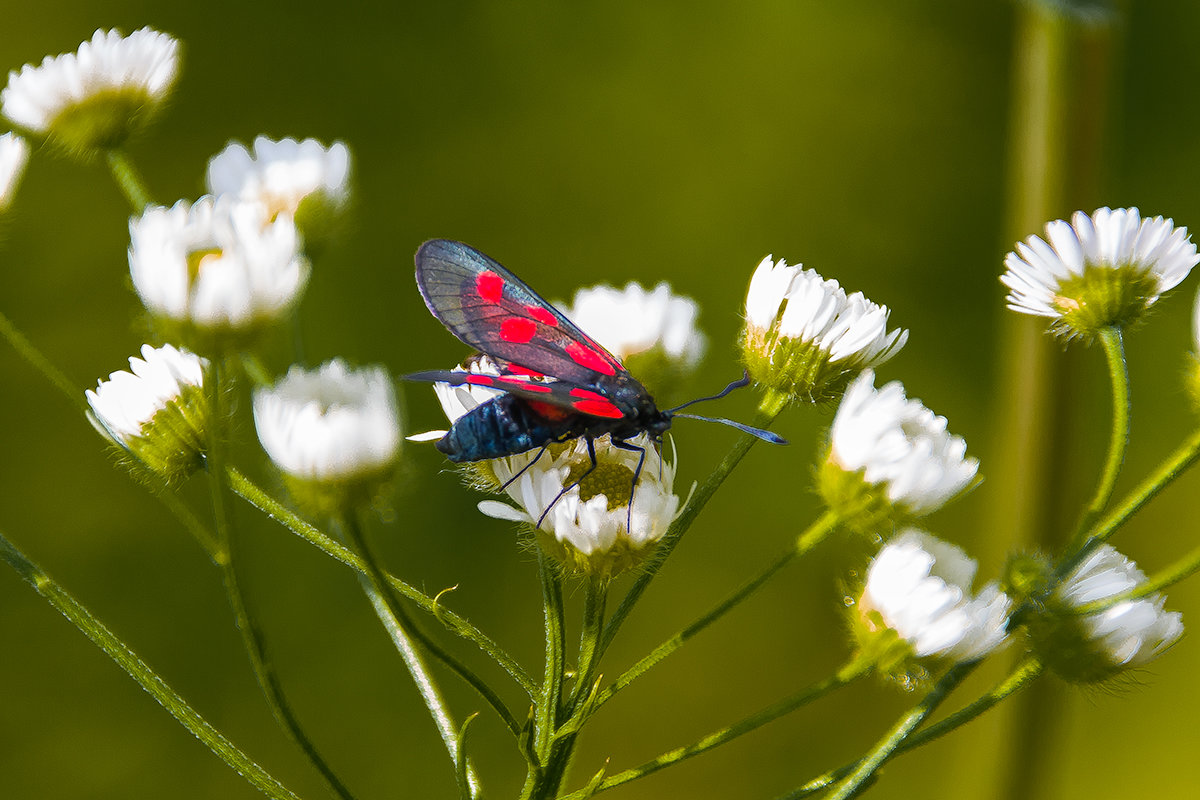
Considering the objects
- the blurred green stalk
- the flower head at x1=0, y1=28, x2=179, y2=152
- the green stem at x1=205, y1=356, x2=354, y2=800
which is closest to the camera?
the green stem at x1=205, y1=356, x2=354, y2=800

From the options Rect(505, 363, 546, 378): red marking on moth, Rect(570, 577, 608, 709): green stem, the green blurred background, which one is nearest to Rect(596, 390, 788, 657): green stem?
Rect(570, 577, 608, 709): green stem

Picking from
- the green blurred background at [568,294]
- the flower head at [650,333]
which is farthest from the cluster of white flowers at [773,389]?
the green blurred background at [568,294]

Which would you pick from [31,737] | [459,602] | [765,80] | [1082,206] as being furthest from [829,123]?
[31,737]

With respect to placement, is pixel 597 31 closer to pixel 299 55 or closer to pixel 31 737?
pixel 299 55

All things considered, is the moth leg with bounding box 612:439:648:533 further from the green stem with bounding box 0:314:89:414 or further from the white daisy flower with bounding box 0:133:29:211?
the white daisy flower with bounding box 0:133:29:211

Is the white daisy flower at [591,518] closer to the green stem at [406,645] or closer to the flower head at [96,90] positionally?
the green stem at [406,645]
